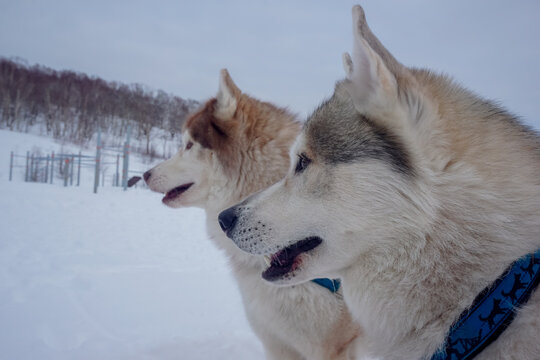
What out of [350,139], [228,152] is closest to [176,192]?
[228,152]

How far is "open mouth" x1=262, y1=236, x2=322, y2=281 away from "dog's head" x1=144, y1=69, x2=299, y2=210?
1.03 meters

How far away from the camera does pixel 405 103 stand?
1305 mm

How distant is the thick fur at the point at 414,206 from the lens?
1.21 metres

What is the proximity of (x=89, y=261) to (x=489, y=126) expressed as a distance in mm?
5603

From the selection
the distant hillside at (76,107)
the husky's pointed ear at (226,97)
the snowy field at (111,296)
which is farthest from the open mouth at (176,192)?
the distant hillside at (76,107)

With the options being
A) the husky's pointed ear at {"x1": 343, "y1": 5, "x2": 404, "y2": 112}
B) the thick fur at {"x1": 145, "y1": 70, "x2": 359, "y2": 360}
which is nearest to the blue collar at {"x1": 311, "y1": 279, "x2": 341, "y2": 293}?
the thick fur at {"x1": 145, "y1": 70, "x2": 359, "y2": 360}

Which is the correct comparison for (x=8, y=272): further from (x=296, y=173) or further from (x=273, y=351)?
(x=296, y=173)

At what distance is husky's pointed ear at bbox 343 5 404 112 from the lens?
125 centimetres

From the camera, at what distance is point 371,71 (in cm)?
130

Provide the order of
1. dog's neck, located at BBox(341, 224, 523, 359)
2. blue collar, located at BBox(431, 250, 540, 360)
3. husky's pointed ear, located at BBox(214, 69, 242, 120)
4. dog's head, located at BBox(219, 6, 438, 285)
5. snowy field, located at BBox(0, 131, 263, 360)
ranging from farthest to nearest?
snowy field, located at BBox(0, 131, 263, 360), husky's pointed ear, located at BBox(214, 69, 242, 120), dog's head, located at BBox(219, 6, 438, 285), dog's neck, located at BBox(341, 224, 523, 359), blue collar, located at BBox(431, 250, 540, 360)

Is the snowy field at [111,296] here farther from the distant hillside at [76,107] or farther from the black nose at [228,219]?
the distant hillside at [76,107]

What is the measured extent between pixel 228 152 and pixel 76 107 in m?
47.9

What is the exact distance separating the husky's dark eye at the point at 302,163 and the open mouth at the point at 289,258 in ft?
1.16

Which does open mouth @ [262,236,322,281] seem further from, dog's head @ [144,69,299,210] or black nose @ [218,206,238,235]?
dog's head @ [144,69,299,210]
